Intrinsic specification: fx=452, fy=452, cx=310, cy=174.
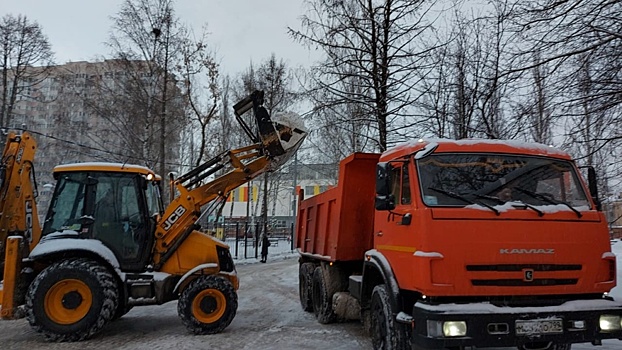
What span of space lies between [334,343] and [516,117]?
16.7 ft

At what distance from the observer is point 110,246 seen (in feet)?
24.3

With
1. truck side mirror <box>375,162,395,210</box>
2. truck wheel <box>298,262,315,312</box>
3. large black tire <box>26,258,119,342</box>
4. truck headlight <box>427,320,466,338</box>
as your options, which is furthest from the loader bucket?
truck headlight <box>427,320,466,338</box>

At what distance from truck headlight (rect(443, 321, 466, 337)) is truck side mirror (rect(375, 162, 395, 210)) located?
4.69ft

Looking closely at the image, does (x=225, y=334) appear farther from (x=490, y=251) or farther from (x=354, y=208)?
(x=490, y=251)

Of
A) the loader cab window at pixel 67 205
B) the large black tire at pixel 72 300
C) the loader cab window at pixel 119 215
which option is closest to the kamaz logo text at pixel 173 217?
the loader cab window at pixel 119 215

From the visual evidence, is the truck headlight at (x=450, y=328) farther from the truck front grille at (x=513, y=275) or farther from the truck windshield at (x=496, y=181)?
the truck windshield at (x=496, y=181)

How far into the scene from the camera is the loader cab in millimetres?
7414

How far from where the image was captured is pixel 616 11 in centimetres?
720

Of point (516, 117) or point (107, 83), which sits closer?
point (516, 117)

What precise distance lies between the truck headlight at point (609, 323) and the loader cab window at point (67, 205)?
7212 millimetres

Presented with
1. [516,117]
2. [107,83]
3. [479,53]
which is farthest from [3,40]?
[516,117]

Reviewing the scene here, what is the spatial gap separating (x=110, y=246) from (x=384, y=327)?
15.7 ft

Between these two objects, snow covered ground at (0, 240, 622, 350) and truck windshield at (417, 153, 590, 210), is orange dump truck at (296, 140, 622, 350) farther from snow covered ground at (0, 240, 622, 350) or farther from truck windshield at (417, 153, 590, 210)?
snow covered ground at (0, 240, 622, 350)

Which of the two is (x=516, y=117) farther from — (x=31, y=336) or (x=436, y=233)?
(x=31, y=336)
